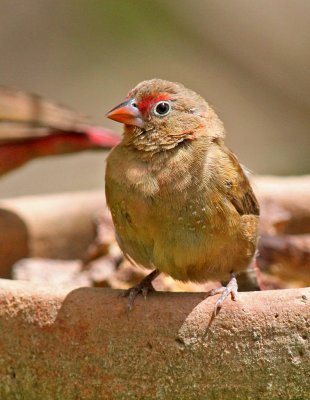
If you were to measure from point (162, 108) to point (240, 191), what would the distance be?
439 millimetres

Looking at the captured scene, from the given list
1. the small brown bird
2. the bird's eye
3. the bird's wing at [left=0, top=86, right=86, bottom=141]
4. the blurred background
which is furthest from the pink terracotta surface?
the blurred background

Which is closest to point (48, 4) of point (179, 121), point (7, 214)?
point (7, 214)

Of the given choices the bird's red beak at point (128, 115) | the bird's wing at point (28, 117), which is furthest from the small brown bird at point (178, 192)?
the bird's wing at point (28, 117)

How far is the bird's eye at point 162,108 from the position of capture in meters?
3.64

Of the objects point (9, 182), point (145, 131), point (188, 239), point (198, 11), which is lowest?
point (9, 182)

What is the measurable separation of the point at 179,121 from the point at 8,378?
1.18m

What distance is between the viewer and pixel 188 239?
3.41 m

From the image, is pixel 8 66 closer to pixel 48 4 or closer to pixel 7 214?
pixel 48 4

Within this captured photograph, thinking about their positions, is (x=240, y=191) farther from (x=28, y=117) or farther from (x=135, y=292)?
(x=28, y=117)

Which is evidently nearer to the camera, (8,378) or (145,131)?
(8,378)

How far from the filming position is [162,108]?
365 cm

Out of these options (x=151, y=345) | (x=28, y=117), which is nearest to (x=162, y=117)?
(x=151, y=345)

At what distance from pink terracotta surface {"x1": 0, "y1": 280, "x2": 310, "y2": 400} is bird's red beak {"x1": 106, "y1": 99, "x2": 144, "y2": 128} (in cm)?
71

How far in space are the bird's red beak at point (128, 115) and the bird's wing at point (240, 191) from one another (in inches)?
13.7
